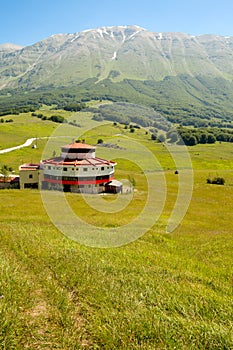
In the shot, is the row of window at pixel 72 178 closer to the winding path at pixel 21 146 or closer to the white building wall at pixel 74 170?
the white building wall at pixel 74 170

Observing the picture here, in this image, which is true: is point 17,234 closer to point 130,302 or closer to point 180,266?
point 180,266

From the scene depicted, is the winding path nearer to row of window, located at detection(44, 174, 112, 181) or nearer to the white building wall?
row of window, located at detection(44, 174, 112, 181)

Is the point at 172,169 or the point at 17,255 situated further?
the point at 172,169

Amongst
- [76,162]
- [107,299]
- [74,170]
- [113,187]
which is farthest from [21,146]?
[107,299]

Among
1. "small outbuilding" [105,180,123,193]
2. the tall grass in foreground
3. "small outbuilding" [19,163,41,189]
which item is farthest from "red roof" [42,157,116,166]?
the tall grass in foreground

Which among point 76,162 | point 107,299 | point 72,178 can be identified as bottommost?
point 72,178

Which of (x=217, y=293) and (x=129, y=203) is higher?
(x=217, y=293)

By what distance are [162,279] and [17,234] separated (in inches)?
412

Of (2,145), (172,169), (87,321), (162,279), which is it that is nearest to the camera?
(87,321)

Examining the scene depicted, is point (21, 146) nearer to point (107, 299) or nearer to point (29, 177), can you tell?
point (29, 177)

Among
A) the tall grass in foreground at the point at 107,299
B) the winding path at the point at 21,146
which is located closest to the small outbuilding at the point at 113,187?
the tall grass in foreground at the point at 107,299

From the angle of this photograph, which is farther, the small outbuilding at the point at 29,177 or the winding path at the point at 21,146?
the winding path at the point at 21,146

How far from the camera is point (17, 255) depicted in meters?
14.2

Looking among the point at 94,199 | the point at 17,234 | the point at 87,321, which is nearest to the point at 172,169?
the point at 94,199
